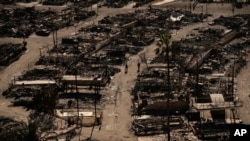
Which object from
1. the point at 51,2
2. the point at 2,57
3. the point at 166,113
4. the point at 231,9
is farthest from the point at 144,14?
the point at 166,113

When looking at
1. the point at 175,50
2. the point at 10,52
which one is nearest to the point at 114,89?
the point at 175,50

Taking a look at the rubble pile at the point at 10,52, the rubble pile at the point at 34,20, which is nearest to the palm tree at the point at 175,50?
the rubble pile at the point at 10,52

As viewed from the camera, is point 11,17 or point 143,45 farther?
point 11,17

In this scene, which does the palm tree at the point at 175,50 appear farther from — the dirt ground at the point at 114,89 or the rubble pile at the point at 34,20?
the rubble pile at the point at 34,20

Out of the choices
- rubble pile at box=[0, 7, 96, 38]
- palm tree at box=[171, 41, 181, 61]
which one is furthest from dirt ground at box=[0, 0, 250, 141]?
palm tree at box=[171, 41, 181, 61]

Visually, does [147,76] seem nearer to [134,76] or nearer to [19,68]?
[134,76]

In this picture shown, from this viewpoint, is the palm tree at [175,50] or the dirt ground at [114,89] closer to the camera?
the dirt ground at [114,89]

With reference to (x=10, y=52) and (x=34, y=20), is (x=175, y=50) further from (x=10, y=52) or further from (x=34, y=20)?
(x=34, y=20)

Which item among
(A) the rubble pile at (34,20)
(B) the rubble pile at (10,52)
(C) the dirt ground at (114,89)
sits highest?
(A) the rubble pile at (34,20)

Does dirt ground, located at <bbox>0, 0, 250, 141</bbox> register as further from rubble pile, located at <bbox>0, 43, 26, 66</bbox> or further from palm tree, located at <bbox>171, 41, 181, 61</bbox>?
palm tree, located at <bbox>171, 41, 181, 61</bbox>

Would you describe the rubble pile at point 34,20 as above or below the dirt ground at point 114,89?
above

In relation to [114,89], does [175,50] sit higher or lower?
higher
